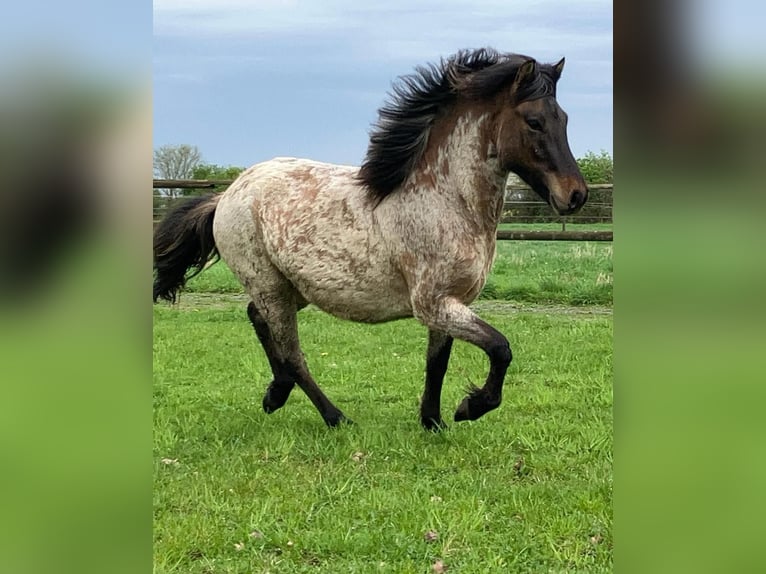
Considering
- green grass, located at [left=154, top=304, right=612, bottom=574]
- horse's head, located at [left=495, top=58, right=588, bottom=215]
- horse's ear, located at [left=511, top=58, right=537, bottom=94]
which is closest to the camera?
green grass, located at [left=154, top=304, right=612, bottom=574]

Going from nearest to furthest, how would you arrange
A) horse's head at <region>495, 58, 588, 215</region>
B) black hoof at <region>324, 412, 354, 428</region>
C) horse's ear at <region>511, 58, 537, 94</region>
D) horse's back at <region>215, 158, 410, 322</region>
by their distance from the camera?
horse's head at <region>495, 58, 588, 215</region>
horse's ear at <region>511, 58, 537, 94</region>
horse's back at <region>215, 158, 410, 322</region>
black hoof at <region>324, 412, 354, 428</region>

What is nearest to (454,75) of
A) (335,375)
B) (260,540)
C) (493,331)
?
(493,331)

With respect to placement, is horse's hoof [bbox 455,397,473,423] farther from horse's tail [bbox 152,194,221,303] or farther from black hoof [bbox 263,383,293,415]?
horse's tail [bbox 152,194,221,303]

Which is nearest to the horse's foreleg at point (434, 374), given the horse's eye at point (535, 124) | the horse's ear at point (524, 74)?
the horse's eye at point (535, 124)

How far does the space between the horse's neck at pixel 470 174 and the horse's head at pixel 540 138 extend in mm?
150

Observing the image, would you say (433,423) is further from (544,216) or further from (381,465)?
(544,216)

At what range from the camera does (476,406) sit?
11.2 feet

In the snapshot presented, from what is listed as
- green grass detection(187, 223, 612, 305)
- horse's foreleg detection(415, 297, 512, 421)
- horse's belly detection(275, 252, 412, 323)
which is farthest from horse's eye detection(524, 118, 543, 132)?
green grass detection(187, 223, 612, 305)

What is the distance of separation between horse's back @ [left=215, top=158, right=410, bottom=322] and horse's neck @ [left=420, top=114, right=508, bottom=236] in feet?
1.33

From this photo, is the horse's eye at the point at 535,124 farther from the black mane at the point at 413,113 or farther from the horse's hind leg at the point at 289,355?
the horse's hind leg at the point at 289,355

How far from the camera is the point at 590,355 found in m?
5.98

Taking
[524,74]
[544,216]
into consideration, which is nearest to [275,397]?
[524,74]

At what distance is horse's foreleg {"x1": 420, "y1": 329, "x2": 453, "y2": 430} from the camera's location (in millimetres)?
4062

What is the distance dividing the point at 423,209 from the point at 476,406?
3.18 ft
